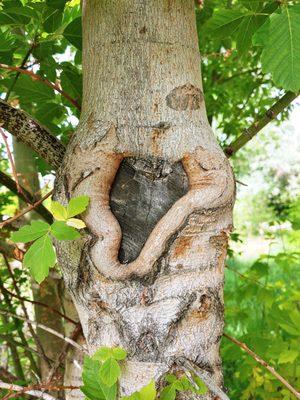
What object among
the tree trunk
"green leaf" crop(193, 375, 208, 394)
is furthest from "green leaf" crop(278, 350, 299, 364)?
"green leaf" crop(193, 375, 208, 394)

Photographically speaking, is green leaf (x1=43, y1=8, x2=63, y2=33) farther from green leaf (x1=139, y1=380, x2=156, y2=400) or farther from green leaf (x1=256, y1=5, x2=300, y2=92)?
green leaf (x1=139, y1=380, x2=156, y2=400)

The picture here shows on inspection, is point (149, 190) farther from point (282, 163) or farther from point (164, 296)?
point (282, 163)

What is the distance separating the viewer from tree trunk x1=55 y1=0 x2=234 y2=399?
971mm

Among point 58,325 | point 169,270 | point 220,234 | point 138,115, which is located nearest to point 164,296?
point 169,270

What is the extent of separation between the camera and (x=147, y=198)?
3.33 feet

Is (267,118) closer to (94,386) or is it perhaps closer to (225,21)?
(225,21)

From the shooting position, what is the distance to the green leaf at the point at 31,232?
88cm

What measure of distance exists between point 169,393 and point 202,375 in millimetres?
85

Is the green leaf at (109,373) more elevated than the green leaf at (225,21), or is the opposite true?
the green leaf at (225,21)

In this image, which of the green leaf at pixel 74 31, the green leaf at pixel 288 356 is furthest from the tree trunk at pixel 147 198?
the green leaf at pixel 288 356

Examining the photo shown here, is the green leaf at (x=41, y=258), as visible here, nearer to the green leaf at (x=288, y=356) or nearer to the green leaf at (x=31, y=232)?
the green leaf at (x=31, y=232)

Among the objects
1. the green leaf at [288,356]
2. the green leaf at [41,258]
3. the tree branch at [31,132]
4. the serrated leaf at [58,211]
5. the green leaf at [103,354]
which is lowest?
the green leaf at [288,356]

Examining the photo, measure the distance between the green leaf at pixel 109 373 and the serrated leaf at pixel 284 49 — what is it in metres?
0.68

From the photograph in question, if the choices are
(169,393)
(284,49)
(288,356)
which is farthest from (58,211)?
(288,356)
